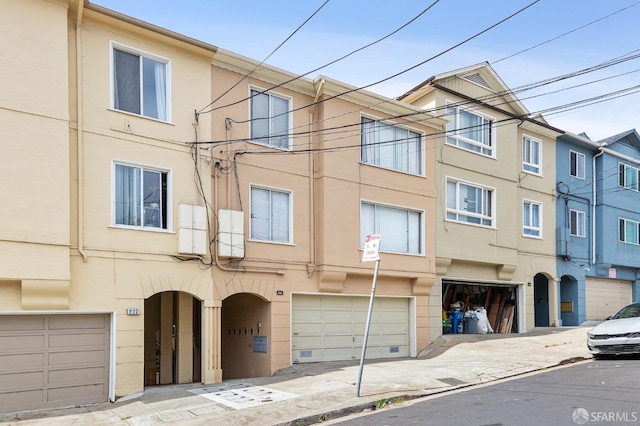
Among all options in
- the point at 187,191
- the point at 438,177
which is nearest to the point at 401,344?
the point at 438,177

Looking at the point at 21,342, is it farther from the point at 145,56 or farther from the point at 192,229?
the point at 145,56

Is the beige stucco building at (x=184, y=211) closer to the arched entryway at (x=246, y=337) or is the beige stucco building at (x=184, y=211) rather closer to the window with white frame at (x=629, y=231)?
the arched entryway at (x=246, y=337)

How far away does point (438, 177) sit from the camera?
1947 cm

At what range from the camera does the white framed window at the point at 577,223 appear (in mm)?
24828

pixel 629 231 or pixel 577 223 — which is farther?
pixel 629 231

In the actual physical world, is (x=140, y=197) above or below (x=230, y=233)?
above

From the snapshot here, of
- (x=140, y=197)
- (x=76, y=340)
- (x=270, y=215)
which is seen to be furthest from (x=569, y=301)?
(x=76, y=340)

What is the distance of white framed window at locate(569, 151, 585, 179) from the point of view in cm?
2508

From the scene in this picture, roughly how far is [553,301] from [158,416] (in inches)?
704

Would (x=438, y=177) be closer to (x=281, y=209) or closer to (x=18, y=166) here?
(x=281, y=209)

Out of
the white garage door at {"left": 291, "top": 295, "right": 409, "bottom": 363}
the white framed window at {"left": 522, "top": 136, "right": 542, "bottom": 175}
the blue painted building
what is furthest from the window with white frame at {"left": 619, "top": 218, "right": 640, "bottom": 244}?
the white garage door at {"left": 291, "top": 295, "right": 409, "bottom": 363}

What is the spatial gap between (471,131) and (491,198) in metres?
2.53

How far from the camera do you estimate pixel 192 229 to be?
13.8m

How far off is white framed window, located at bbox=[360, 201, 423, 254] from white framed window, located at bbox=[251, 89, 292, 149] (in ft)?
10.3
